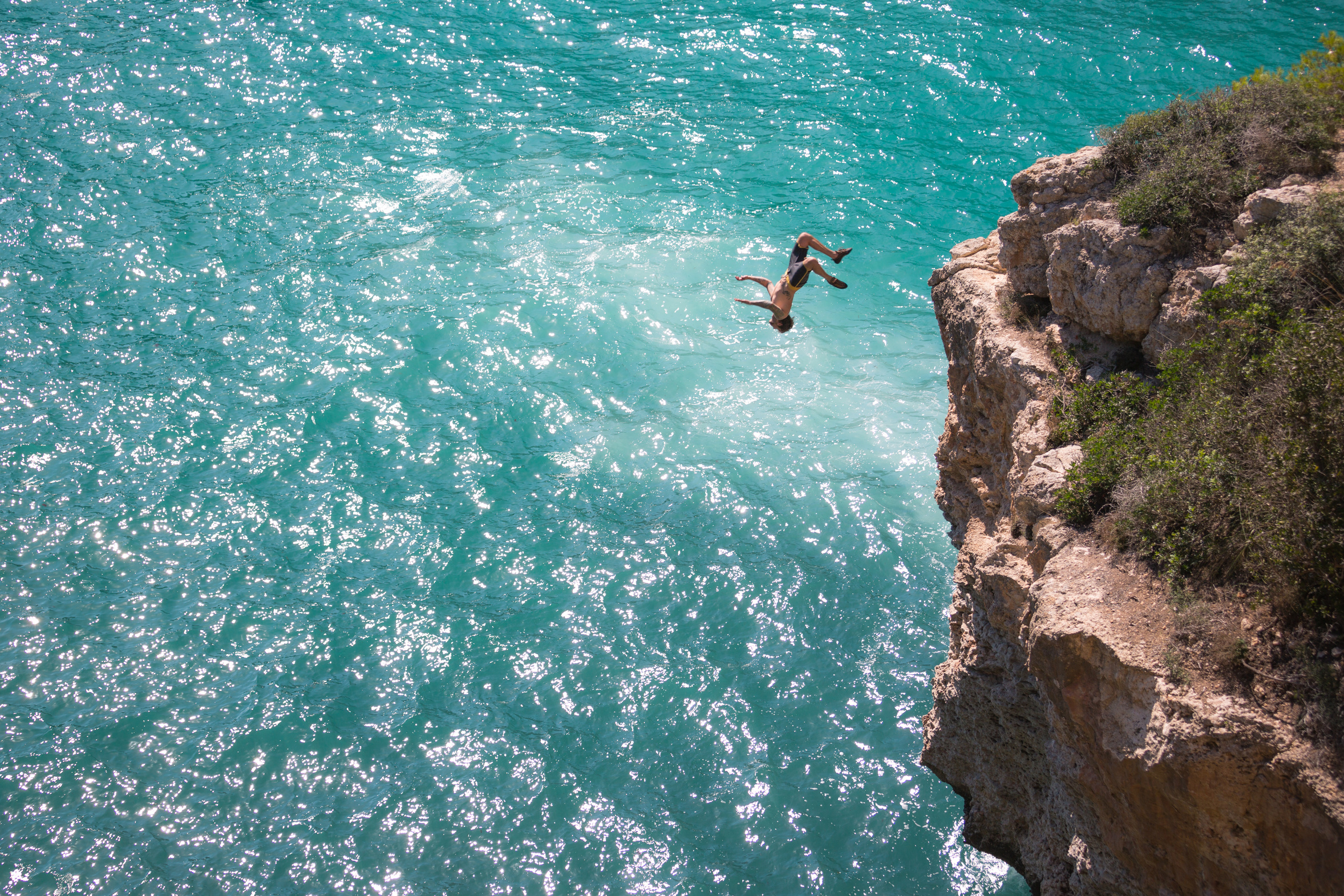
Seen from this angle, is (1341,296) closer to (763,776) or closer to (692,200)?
(763,776)

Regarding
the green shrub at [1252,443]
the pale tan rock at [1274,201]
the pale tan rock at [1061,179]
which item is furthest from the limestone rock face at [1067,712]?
the pale tan rock at [1061,179]

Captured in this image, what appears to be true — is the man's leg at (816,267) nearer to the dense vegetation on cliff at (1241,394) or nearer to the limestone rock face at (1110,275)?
the limestone rock face at (1110,275)

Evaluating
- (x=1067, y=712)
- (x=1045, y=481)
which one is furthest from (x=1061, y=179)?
(x=1067, y=712)

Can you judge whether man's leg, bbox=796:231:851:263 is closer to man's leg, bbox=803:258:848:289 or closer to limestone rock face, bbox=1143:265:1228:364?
man's leg, bbox=803:258:848:289

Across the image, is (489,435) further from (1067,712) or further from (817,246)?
(1067,712)

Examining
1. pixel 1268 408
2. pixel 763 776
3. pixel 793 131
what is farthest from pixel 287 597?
pixel 793 131

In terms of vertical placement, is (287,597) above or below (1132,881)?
below
